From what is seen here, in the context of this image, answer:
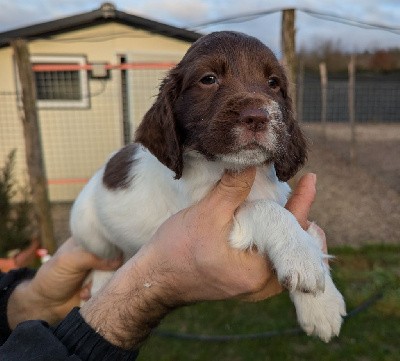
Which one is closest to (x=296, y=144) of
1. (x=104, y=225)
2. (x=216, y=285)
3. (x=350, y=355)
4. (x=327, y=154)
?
(x=216, y=285)

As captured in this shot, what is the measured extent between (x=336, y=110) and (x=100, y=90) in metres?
10.2

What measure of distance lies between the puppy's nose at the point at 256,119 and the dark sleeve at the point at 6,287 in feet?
6.79

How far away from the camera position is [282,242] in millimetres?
1956

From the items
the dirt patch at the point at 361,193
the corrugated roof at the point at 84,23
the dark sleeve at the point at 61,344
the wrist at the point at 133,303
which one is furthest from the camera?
the corrugated roof at the point at 84,23

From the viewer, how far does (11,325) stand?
3.21 meters

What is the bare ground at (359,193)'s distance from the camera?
800 centimetres

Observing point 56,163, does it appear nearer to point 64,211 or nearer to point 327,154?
point 64,211

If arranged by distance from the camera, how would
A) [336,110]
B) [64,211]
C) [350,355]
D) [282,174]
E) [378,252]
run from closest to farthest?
[282,174] < [350,355] < [378,252] < [64,211] < [336,110]

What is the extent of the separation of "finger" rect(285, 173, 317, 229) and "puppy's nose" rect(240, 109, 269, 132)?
1.34 feet

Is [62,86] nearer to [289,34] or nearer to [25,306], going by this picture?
[289,34]

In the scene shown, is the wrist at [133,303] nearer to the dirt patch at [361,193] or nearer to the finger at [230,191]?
the finger at [230,191]

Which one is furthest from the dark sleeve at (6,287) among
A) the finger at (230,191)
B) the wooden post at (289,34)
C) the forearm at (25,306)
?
the wooden post at (289,34)

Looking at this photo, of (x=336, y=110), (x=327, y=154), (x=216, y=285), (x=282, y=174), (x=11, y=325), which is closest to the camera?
(x=216, y=285)

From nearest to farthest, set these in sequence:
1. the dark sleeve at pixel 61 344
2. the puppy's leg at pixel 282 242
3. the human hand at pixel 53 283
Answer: the dark sleeve at pixel 61 344 < the puppy's leg at pixel 282 242 < the human hand at pixel 53 283
